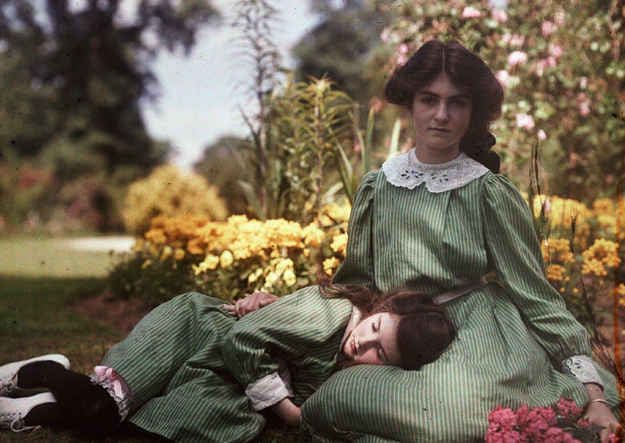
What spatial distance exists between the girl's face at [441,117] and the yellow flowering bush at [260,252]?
3.28 feet

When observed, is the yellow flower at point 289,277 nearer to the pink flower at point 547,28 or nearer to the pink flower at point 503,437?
the pink flower at point 503,437

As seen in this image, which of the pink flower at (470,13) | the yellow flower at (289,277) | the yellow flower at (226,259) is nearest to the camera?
the yellow flower at (289,277)

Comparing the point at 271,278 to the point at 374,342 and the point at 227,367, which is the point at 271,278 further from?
the point at 374,342

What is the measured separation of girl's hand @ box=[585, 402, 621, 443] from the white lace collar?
2.48ft

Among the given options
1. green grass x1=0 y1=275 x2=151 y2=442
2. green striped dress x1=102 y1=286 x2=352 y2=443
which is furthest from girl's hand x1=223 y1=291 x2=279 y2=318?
green grass x1=0 y1=275 x2=151 y2=442

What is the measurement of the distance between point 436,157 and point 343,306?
22.1 inches

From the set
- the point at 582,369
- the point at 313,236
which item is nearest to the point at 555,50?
the point at 313,236

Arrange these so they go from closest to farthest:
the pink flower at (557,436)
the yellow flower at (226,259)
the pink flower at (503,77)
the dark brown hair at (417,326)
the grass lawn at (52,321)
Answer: the pink flower at (557,436) → the dark brown hair at (417,326) → the grass lawn at (52,321) → the yellow flower at (226,259) → the pink flower at (503,77)

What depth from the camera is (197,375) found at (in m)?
2.27

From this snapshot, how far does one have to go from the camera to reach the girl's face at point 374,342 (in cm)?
204

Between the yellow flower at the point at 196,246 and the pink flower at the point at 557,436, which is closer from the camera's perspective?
the pink flower at the point at 557,436

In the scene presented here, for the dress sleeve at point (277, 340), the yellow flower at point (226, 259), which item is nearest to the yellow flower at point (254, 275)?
the yellow flower at point (226, 259)

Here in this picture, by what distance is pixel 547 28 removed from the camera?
480cm

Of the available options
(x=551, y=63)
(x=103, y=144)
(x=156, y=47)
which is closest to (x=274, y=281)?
(x=551, y=63)
